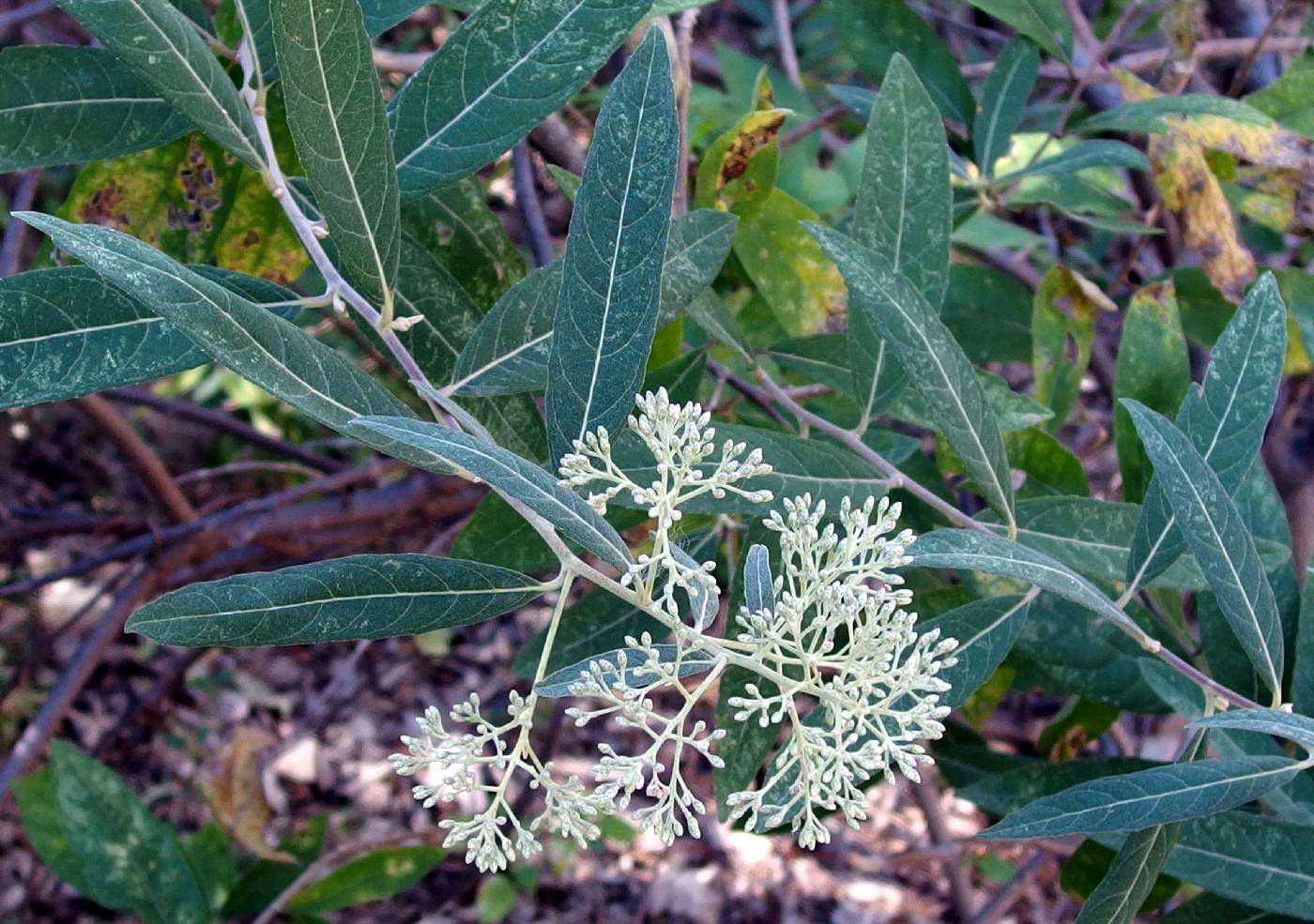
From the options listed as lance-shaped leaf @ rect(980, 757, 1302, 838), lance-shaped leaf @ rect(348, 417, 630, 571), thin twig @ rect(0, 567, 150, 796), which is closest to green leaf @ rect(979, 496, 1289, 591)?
lance-shaped leaf @ rect(980, 757, 1302, 838)

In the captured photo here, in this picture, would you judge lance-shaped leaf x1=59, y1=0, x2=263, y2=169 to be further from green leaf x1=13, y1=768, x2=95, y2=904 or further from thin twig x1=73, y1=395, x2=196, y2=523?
green leaf x1=13, y1=768, x2=95, y2=904

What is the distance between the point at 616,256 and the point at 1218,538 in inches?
17.2

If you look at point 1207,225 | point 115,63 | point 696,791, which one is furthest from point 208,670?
point 1207,225

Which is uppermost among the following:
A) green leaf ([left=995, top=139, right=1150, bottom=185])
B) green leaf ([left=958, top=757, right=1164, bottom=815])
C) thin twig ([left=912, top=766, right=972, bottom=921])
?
green leaf ([left=995, top=139, right=1150, bottom=185])

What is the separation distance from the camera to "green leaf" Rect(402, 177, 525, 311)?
43.0 inches

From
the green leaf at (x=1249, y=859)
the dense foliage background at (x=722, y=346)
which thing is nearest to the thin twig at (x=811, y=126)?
the dense foliage background at (x=722, y=346)

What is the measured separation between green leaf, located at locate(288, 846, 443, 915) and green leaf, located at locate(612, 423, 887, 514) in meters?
1.01

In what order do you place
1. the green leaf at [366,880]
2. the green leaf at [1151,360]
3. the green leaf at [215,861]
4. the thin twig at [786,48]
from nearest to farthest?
the green leaf at [1151,360], the green leaf at [366,880], the green leaf at [215,861], the thin twig at [786,48]

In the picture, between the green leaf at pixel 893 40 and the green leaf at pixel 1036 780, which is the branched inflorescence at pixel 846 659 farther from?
the green leaf at pixel 893 40

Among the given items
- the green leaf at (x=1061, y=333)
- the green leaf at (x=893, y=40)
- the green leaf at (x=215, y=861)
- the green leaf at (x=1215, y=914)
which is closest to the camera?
the green leaf at (x=1215, y=914)

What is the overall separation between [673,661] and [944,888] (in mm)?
2314

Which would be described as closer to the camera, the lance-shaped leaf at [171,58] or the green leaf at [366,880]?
the lance-shaped leaf at [171,58]

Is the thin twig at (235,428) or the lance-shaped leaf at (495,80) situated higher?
the lance-shaped leaf at (495,80)

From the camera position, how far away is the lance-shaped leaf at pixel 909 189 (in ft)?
3.25
